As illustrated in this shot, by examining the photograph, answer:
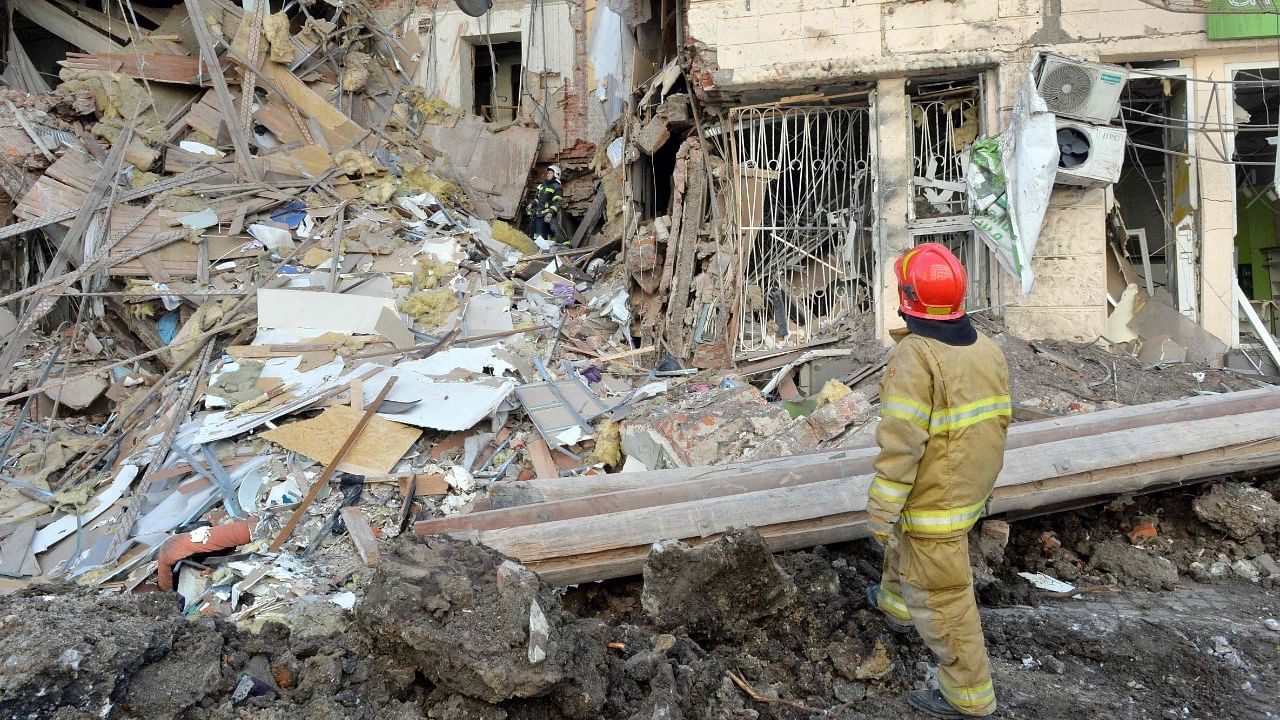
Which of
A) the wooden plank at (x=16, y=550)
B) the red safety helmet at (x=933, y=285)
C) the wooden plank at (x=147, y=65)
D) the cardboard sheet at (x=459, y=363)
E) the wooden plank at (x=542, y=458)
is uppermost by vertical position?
the wooden plank at (x=147, y=65)

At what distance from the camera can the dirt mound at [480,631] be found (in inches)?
91.5

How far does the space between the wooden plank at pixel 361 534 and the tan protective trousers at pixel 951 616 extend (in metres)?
2.83

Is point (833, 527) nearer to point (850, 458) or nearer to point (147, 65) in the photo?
point (850, 458)

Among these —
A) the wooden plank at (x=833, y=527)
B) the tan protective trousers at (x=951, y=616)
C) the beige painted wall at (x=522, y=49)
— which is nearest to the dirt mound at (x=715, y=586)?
the wooden plank at (x=833, y=527)

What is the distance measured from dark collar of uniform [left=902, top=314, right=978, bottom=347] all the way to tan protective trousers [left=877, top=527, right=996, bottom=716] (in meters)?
0.68

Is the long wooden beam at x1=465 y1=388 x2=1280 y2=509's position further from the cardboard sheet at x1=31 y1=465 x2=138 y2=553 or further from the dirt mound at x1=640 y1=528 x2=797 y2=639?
the cardboard sheet at x1=31 y1=465 x2=138 y2=553

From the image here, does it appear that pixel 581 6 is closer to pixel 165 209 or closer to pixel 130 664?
pixel 165 209

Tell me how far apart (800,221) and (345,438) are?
4731 millimetres

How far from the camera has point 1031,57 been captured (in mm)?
6488

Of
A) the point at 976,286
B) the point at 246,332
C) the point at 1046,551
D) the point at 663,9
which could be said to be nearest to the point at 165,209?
the point at 246,332

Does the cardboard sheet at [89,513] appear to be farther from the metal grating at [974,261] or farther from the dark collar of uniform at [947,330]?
the metal grating at [974,261]

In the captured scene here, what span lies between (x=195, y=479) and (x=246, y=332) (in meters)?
2.27

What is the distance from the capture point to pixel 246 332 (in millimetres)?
7191

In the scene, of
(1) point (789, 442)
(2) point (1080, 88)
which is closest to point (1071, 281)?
(2) point (1080, 88)
